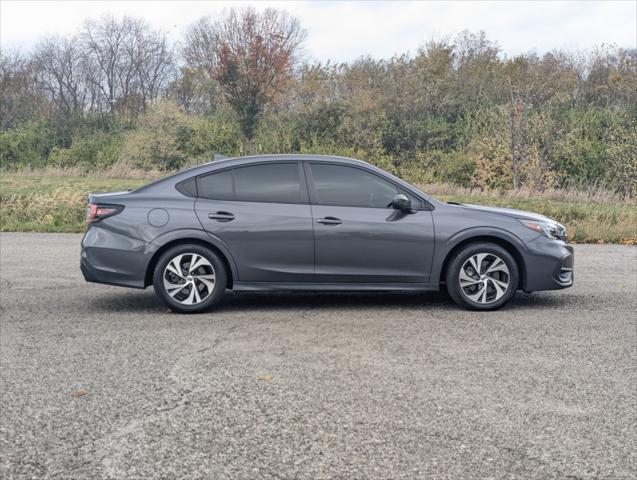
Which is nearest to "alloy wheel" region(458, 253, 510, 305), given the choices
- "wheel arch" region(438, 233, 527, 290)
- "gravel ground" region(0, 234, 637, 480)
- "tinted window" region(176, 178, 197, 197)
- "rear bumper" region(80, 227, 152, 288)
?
"wheel arch" region(438, 233, 527, 290)

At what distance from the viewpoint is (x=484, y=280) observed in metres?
7.87

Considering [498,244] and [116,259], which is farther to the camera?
[498,244]

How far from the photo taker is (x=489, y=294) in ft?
25.8

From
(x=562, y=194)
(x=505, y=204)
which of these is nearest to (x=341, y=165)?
(x=505, y=204)

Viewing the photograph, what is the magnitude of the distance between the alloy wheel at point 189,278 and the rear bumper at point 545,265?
319 cm

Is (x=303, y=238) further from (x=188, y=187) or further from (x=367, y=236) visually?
(x=188, y=187)

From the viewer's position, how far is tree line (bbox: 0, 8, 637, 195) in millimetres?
28812

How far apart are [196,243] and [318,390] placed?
3.07 m

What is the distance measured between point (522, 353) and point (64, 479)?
3.74 m

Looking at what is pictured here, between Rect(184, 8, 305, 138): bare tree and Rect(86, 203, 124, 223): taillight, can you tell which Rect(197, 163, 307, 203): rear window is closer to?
Rect(86, 203, 124, 223): taillight

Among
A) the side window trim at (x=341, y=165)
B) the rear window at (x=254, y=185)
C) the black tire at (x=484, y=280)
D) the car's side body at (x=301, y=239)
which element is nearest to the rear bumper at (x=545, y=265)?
the car's side body at (x=301, y=239)

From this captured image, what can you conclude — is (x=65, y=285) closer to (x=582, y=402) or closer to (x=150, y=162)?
(x=582, y=402)

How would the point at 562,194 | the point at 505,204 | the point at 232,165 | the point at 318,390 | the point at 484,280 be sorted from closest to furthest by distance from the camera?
the point at 318,390 → the point at 484,280 → the point at 232,165 → the point at 505,204 → the point at 562,194

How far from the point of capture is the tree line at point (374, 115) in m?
28.8
